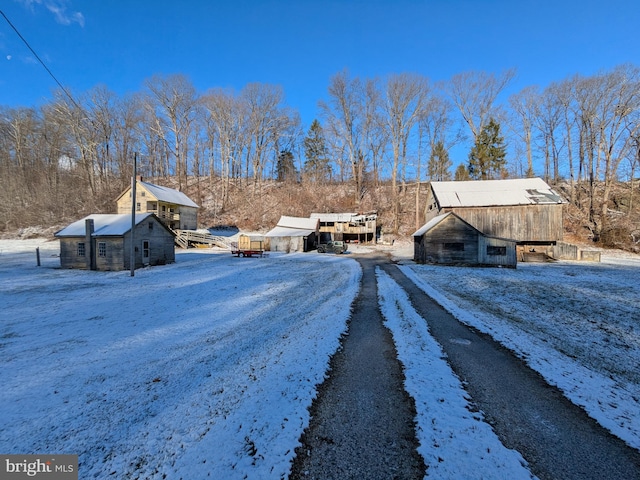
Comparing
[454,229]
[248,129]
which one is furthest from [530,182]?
[248,129]

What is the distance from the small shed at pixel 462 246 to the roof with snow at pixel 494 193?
723 centimetres

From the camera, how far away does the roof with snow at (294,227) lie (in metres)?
34.6

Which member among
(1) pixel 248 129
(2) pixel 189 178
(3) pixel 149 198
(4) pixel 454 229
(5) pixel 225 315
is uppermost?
(1) pixel 248 129

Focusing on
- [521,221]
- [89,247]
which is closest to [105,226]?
[89,247]

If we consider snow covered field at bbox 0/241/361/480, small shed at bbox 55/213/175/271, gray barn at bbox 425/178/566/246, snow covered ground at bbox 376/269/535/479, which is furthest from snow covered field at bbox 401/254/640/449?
small shed at bbox 55/213/175/271

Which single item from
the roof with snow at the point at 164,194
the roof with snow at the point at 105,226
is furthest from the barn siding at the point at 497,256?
the roof with snow at the point at 164,194

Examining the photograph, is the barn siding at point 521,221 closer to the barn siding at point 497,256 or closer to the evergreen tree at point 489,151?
the barn siding at point 497,256

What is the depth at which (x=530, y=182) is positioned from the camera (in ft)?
97.1

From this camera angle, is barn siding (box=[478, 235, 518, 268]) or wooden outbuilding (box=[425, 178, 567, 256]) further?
wooden outbuilding (box=[425, 178, 567, 256])

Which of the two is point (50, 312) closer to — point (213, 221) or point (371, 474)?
point (371, 474)

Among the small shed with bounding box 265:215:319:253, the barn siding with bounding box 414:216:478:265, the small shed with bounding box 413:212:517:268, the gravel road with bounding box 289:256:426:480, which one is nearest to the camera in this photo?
the gravel road with bounding box 289:256:426:480

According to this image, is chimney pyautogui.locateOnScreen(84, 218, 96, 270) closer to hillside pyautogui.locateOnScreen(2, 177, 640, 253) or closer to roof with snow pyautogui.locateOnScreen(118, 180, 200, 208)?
roof with snow pyautogui.locateOnScreen(118, 180, 200, 208)

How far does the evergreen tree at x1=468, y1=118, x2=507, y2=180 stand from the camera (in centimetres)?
4203

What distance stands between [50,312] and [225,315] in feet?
19.7
